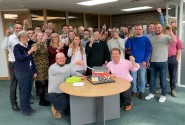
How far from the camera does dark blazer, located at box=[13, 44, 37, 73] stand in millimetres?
2871

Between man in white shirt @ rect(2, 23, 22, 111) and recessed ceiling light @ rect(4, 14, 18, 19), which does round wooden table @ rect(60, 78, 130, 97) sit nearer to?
man in white shirt @ rect(2, 23, 22, 111)

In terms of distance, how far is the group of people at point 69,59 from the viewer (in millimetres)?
2914

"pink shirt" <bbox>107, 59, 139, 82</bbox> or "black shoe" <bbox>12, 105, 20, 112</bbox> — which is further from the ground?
"pink shirt" <bbox>107, 59, 139, 82</bbox>

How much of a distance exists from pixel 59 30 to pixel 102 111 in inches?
209

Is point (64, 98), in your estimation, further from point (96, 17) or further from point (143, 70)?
point (96, 17)

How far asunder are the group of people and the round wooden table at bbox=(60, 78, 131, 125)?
0.26 meters

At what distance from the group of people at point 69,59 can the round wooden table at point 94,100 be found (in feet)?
0.85

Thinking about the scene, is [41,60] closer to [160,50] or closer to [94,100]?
[94,100]

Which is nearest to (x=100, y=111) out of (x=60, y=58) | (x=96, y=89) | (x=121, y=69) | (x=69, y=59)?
(x=96, y=89)

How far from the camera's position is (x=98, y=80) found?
2.63 metres

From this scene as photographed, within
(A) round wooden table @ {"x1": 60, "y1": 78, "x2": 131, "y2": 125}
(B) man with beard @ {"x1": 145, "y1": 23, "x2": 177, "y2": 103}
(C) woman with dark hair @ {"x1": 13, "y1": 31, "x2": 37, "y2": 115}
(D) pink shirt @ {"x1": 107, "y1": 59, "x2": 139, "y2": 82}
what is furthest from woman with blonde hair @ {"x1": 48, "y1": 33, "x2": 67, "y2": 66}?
(B) man with beard @ {"x1": 145, "y1": 23, "x2": 177, "y2": 103}

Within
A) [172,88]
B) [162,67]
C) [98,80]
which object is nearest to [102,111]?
[98,80]

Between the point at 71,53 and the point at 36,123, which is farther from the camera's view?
the point at 71,53

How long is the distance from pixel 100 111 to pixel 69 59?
4.46 ft
